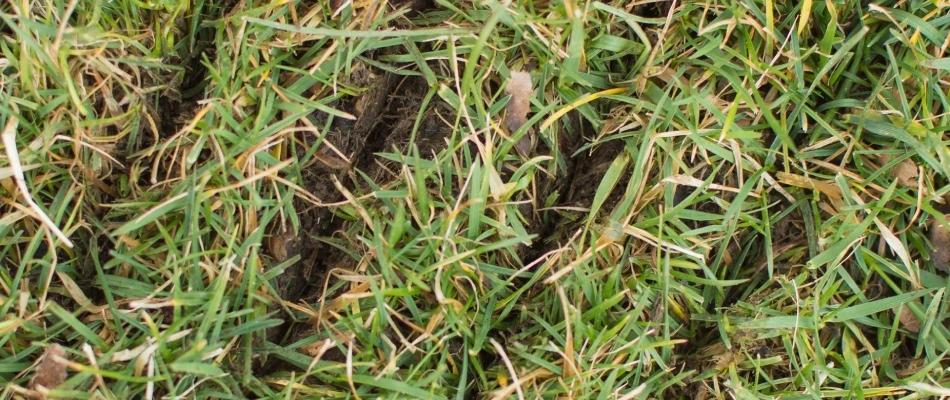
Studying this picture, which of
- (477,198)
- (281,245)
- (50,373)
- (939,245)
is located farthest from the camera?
(939,245)

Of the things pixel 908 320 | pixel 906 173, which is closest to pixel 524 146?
pixel 906 173

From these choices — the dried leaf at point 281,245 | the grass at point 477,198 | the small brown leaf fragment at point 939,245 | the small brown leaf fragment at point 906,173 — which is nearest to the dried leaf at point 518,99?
the grass at point 477,198

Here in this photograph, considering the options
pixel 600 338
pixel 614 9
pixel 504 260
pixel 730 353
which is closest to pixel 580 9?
pixel 614 9

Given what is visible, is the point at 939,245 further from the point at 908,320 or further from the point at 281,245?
the point at 281,245

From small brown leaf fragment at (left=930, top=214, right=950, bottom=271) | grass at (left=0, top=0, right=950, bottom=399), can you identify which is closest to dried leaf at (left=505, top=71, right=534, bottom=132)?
grass at (left=0, top=0, right=950, bottom=399)

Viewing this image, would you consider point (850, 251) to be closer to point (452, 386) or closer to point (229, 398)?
point (452, 386)

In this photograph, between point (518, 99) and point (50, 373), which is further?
point (518, 99)

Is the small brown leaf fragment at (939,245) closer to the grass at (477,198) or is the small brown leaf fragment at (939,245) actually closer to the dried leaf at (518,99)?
the grass at (477,198)
